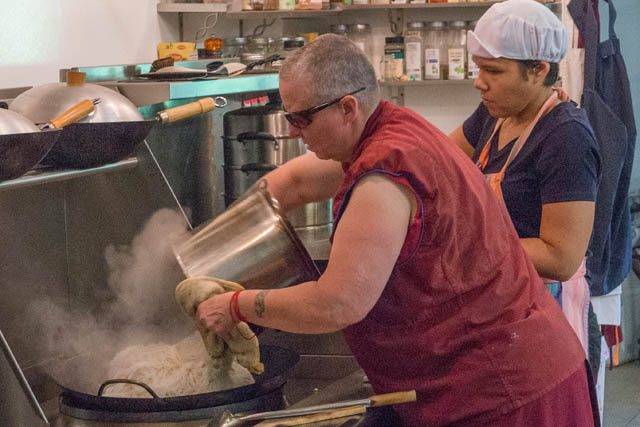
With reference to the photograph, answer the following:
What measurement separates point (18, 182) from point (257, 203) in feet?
1.41

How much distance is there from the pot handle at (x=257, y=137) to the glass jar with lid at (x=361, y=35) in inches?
86.7

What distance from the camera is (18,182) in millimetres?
1660

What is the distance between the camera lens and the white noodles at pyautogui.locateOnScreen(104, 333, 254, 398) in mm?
1829

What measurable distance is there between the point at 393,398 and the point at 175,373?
1.44ft

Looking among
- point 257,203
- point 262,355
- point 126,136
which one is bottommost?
point 262,355

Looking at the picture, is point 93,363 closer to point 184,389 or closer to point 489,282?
point 184,389

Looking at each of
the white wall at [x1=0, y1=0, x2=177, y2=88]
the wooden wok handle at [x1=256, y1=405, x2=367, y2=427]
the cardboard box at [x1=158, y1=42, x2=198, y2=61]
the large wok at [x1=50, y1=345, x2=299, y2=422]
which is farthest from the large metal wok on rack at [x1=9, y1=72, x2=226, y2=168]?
the cardboard box at [x1=158, y1=42, x2=198, y2=61]

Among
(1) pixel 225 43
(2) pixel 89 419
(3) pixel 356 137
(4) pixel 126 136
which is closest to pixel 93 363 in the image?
(2) pixel 89 419

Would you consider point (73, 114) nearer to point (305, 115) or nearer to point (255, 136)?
point (305, 115)

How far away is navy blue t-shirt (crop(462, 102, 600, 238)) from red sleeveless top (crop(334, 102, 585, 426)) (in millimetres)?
341

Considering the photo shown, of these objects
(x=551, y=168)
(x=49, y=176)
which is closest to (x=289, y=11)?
(x=551, y=168)

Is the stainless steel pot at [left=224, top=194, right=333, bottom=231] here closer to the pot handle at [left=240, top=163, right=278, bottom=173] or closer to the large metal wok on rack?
the pot handle at [left=240, top=163, right=278, bottom=173]

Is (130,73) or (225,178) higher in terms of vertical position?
(130,73)

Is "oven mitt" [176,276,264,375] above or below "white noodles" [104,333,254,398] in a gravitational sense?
above
